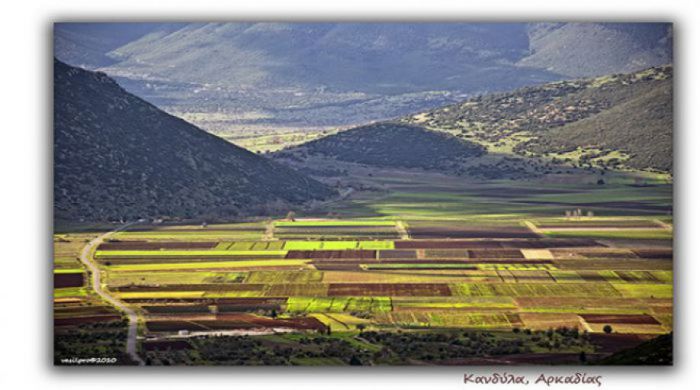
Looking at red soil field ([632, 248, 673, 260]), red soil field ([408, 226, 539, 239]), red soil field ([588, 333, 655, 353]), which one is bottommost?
red soil field ([588, 333, 655, 353])

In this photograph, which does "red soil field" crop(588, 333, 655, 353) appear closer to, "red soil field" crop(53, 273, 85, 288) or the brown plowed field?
the brown plowed field

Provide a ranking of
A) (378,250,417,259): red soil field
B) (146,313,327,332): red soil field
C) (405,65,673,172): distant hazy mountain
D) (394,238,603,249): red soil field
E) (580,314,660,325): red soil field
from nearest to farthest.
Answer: (580,314,660,325): red soil field
(146,313,327,332): red soil field
(378,250,417,259): red soil field
(394,238,603,249): red soil field
(405,65,673,172): distant hazy mountain

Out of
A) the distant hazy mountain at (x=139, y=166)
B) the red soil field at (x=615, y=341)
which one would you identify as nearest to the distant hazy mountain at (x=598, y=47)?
the red soil field at (x=615, y=341)

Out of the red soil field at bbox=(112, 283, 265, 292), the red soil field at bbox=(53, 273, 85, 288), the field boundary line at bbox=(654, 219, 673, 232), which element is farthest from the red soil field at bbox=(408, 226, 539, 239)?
the red soil field at bbox=(53, 273, 85, 288)

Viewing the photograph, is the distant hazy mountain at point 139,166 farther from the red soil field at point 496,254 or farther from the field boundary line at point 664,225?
the field boundary line at point 664,225

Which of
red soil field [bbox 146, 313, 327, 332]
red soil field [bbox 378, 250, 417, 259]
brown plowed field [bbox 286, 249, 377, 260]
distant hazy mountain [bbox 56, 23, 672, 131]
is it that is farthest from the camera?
distant hazy mountain [bbox 56, 23, 672, 131]

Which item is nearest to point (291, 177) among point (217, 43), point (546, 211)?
point (217, 43)

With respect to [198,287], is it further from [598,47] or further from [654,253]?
[598,47]
